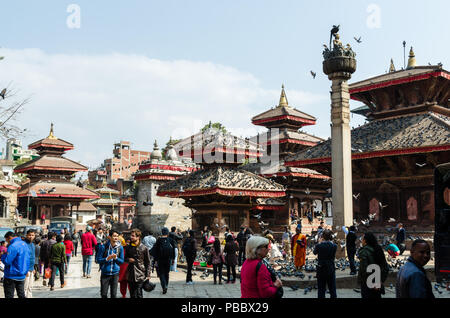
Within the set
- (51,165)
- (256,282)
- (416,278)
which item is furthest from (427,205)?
(51,165)

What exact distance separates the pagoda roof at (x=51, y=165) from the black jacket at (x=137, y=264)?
45.4 meters

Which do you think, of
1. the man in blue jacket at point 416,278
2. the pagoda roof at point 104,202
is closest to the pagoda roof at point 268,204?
the man in blue jacket at point 416,278

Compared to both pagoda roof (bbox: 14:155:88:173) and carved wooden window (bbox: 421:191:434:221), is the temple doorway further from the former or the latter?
carved wooden window (bbox: 421:191:434:221)

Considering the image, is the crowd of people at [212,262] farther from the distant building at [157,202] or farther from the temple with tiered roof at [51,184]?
the temple with tiered roof at [51,184]

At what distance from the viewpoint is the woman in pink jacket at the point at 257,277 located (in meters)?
5.66

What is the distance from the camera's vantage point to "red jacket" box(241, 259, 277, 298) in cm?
565

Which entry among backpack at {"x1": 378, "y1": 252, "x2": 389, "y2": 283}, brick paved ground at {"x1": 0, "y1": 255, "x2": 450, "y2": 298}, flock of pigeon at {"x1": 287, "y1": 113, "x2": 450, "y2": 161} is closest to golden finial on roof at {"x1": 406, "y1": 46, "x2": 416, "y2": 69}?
flock of pigeon at {"x1": 287, "y1": 113, "x2": 450, "y2": 161}

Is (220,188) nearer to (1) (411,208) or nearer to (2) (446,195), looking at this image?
(1) (411,208)

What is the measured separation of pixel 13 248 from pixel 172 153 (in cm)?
3961

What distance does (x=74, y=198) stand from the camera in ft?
169

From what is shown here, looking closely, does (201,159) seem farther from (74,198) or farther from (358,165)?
(74,198)

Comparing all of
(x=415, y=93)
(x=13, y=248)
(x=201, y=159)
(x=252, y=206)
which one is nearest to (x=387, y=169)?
(x=415, y=93)

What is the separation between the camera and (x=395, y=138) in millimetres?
24375

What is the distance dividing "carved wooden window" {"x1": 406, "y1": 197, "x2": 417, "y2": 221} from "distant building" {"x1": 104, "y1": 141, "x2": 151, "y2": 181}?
257 ft
